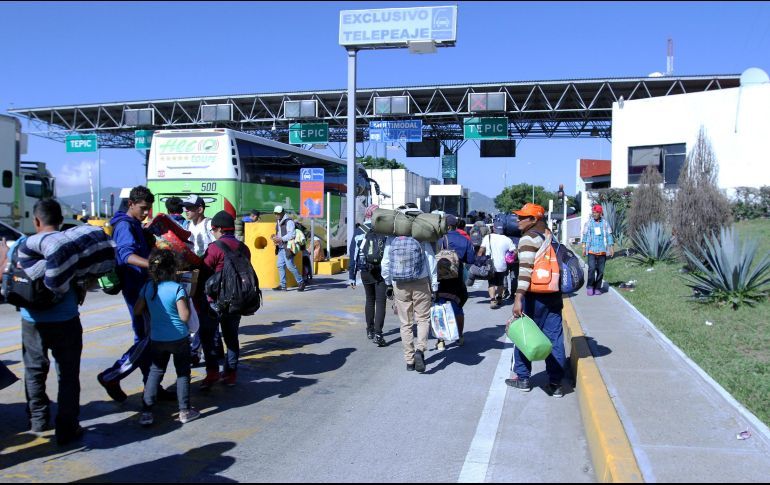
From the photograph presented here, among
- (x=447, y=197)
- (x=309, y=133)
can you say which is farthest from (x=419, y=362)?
(x=447, y=197)

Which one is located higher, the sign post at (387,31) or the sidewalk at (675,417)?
the sign post at (387,31)

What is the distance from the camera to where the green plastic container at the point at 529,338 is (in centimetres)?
575

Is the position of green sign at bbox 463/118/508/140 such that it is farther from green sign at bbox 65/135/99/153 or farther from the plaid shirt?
green sign at bbox 65/135/99/153

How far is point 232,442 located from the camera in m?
4.89

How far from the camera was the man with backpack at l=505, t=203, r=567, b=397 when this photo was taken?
5957 mm

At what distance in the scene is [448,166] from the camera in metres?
42.5

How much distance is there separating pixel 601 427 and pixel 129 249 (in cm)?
413

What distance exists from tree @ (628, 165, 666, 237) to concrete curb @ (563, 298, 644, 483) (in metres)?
13.2

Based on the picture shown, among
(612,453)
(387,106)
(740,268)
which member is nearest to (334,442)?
(612,453)

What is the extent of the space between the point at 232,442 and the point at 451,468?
174cm

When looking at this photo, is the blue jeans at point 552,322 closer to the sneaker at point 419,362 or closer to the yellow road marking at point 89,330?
the sneaker at point 419,362

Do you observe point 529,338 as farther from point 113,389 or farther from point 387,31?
point 387,31

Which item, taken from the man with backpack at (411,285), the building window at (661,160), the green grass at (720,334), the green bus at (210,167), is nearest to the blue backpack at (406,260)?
the man with backpack at (411,285)

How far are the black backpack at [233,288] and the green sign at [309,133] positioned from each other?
26344mm
